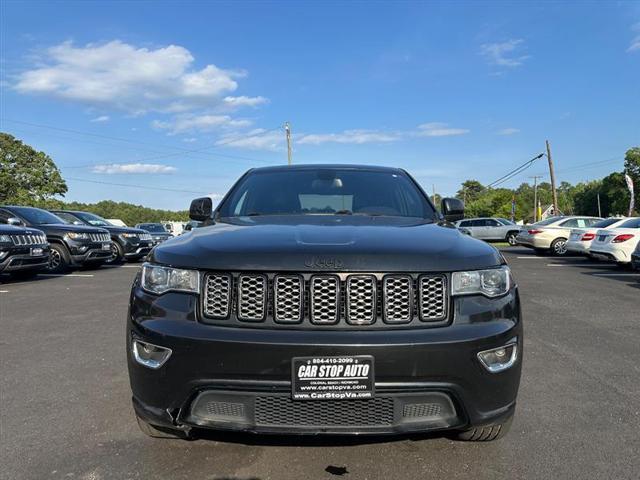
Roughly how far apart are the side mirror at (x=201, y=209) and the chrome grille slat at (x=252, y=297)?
152 cm

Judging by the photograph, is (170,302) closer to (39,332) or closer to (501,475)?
(501,475)

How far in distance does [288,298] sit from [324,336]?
25cm

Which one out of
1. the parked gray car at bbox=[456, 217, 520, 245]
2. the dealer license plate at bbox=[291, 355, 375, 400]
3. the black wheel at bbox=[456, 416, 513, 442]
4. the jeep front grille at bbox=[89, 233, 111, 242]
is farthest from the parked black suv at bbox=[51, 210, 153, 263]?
the parked gray car at bbox=[456, 217, 520, 245]

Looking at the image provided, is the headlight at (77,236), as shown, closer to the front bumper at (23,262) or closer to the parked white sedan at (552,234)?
the front bumper at (23,262)

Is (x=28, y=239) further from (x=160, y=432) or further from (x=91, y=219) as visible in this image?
(x=160, y=432)

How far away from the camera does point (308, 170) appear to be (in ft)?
13.5

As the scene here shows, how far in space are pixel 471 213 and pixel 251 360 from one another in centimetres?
8886

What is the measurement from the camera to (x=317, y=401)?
2.17m

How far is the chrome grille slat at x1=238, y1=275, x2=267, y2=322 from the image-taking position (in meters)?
2.28

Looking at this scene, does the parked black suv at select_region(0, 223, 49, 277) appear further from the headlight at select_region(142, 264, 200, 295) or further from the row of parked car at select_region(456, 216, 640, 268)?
the headlight at select_region(142, 264, 200, 295)

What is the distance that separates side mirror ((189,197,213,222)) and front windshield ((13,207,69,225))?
991 centimetres

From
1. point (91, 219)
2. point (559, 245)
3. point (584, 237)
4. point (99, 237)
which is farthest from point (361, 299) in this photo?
point (559, 245)

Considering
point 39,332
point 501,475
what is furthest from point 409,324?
point 39,332

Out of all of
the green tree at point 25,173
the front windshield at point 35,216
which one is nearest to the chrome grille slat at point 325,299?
the front windshield at point 35,216
